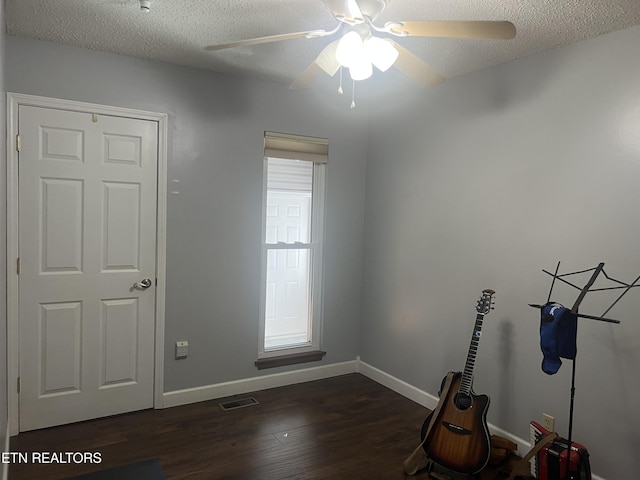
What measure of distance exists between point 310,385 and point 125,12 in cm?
292

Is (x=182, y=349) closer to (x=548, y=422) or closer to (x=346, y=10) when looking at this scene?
(x=548, y=422)

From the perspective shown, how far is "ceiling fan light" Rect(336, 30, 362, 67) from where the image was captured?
71.2 inches

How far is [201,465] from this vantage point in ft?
8.45

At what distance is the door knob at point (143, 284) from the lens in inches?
125

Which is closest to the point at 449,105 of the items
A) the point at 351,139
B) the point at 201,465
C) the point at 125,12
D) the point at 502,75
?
the point at 502,75

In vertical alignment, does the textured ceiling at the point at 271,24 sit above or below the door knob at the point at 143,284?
above

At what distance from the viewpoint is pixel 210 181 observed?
3.38 meters

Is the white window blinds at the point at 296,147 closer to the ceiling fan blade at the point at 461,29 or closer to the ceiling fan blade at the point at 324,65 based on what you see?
the ceiling fan blade at the point at 324,65

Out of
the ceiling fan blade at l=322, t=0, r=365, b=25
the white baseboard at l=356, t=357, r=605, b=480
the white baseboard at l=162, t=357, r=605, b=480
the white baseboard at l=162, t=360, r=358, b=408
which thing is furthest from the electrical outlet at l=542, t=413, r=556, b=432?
the ceiling fan blade at l=322, t=0, r=365, b=25

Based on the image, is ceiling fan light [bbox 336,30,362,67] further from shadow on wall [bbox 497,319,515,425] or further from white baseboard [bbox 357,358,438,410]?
white baseboard [bbox 357,358,438,410]

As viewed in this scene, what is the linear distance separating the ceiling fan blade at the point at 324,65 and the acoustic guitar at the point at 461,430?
1.63 metres

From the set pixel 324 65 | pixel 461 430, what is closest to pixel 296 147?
pixel 324 65

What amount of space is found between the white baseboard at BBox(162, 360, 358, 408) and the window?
186 millimetres

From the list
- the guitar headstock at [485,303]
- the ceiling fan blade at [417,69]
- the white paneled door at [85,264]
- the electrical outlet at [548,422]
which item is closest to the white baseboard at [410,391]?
the electrical outlet at [548,422]
